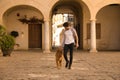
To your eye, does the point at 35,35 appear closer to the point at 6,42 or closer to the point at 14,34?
the point at 14,34

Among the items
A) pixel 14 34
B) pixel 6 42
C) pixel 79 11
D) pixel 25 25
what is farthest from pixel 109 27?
pixel 6 42

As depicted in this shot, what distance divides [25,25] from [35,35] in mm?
1255

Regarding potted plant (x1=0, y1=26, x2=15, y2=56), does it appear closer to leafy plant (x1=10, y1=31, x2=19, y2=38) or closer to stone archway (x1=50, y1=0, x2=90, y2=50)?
leafy plant (x1=10, y1=31, x2=19, y2=38)

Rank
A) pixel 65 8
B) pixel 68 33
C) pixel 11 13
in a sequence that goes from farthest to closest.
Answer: pixel 65 8 < pixel 11 13 < pixel 68 33

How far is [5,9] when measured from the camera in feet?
87.7

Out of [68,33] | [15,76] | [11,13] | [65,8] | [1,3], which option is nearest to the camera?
[15,76]

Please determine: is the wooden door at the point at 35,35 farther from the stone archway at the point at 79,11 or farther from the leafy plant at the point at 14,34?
the stone archway at the point at 79,11

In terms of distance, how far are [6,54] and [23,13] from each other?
9.47 m

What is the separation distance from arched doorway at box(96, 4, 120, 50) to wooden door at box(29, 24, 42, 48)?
514cm

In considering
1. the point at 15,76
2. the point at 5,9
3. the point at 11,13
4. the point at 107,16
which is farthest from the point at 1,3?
the point at 15,76

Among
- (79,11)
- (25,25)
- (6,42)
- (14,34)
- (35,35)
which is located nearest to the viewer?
(6,42)

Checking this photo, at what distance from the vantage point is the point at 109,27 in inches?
1227

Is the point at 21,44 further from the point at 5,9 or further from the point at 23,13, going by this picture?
the point at 5,9

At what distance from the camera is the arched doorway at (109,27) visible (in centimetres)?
3105
